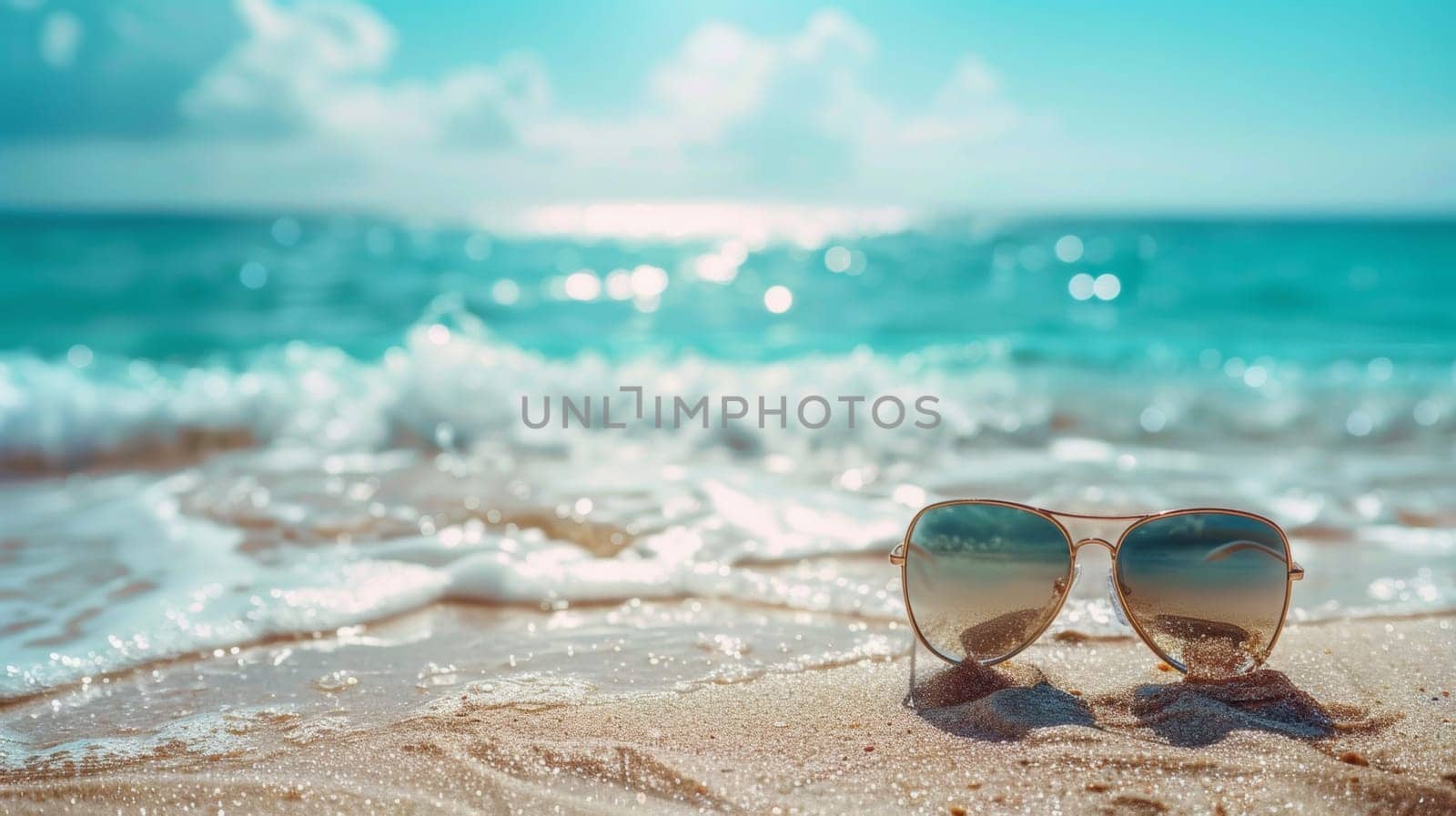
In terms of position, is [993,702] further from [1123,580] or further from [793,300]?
[793,300]

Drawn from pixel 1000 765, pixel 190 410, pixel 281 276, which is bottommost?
pixel 1000 765

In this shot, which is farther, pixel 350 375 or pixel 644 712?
pixel 350 375

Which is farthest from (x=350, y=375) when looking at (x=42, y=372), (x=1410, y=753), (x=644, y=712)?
(x=1410, y=753)

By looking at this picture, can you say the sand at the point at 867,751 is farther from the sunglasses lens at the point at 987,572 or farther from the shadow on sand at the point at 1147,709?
the sunglasses lens at the point at 987,572

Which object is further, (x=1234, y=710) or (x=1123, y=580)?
(x=1123, y=580)

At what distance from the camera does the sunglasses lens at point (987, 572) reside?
205 centimetres

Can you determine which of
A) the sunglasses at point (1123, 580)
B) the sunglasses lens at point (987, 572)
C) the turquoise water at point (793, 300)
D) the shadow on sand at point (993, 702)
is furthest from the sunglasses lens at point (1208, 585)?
the turquoise water at point (793, 300)

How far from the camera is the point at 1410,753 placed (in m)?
1.74

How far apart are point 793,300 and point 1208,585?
10.4 meters

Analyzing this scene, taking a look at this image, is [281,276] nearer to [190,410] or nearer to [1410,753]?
[190,410]

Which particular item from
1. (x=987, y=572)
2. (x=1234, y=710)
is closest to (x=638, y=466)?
(x=987, y=572)

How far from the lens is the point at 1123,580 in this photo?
6.66 ft

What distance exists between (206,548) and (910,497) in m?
2.59

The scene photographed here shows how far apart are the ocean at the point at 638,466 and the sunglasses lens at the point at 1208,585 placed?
0.45 metres
